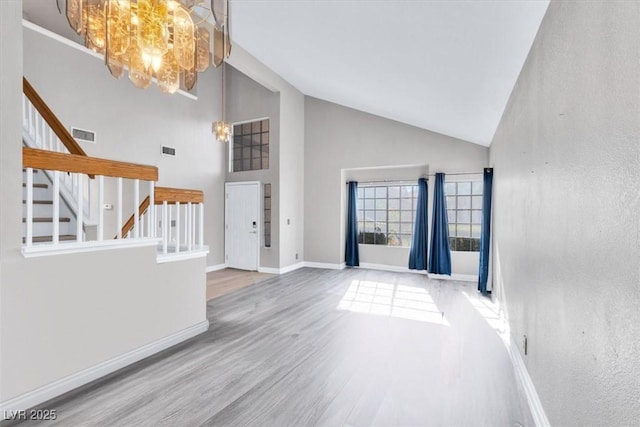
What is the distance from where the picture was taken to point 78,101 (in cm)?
439

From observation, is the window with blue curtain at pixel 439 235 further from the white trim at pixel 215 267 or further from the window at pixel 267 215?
the white trim at pixel 215 267

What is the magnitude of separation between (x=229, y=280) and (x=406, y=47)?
15.6 feet

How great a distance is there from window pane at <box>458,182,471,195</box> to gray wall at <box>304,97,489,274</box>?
1.04 feet

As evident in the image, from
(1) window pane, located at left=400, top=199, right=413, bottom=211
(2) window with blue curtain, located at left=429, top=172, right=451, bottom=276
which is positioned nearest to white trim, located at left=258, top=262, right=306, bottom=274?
(1) window pane, located at left=400, top=199, right=413, bottom=211

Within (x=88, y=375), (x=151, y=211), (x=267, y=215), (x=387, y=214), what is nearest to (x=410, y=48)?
(x=151, y=211)

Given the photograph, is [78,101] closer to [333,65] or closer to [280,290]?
[333,65]

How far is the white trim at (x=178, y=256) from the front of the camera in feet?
9.19

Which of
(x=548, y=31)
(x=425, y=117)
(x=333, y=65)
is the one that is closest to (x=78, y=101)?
(x=333, y=65)

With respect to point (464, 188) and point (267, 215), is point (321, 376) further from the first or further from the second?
point (464, 188)

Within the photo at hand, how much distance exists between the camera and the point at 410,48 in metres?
2.62

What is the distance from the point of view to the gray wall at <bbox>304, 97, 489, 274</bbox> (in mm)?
5730

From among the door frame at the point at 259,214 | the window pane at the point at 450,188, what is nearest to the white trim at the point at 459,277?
the window pane at the point at 450,188

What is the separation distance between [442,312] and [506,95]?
269cm

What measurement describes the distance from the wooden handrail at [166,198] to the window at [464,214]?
15.4 ft
